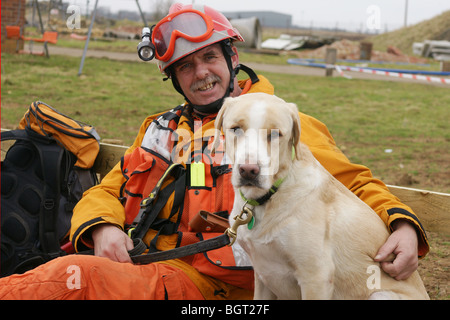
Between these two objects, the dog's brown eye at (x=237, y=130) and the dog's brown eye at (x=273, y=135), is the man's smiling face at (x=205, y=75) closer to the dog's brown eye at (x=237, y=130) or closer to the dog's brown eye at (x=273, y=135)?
the dog's brown eye at (x=237, y=130)

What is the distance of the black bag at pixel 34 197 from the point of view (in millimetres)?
4367

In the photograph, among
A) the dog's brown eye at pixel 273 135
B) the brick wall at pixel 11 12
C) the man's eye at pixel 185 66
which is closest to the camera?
the dog's brown eye at pixel 273 135

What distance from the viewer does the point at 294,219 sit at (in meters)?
2.64

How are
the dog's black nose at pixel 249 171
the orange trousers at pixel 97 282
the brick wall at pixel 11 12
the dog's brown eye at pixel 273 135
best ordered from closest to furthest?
the dog's black nose at pixel 249 171
the dog's brown eye at pixel 273 135
the orange trousers at pixel 97 282
the brick wall at pixel 11 12

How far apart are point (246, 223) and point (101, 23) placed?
47141 mm

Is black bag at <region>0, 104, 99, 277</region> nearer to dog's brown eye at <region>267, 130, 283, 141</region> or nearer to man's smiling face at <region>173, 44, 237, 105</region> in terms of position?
man's smiling face at <region>173, 44, 237, 105</region>

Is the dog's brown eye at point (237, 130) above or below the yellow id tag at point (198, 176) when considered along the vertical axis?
above

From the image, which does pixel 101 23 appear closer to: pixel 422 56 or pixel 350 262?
pixel 422 56

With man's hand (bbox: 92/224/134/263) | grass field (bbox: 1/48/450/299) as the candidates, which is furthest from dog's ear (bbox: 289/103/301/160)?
grass field (bbox: 1/48/450/299)

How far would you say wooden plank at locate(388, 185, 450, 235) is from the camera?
3.74 m

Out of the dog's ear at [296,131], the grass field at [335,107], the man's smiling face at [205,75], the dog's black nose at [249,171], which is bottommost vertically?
the grass field at [335,107]

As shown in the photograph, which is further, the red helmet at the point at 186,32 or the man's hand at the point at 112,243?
the red helmet at the point at 186,32
